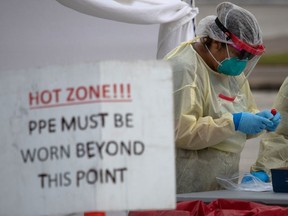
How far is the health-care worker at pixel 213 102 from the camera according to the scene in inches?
181

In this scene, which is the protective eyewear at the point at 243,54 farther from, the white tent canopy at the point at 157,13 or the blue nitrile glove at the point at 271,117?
the white tent canopy at the point at 157,13

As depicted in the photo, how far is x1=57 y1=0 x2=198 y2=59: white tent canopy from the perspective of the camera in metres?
4.87

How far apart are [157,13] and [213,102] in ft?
2.35

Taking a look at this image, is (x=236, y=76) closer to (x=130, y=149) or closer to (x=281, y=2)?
(x=130, y=149)

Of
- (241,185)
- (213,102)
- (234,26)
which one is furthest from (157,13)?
(241,185)

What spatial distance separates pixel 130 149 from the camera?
9.62ft

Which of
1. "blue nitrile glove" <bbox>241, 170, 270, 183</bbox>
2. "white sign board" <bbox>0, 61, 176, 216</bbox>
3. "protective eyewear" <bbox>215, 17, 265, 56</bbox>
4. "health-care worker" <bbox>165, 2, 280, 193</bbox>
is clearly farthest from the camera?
"blue nitrile glove" <bbox>241, 170, 270, 183</bbox>

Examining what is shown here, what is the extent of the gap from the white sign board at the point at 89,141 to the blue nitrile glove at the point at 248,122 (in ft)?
5.48

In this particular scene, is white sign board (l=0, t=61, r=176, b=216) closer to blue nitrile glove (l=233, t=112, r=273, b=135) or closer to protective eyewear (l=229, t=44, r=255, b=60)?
blue nitrile glove (l=233, t=112, r=273, b=135)

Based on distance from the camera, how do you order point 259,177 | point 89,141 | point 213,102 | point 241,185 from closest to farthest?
1. point 89,141
2. point 213,102
3. point 241,185
4. point 259,177

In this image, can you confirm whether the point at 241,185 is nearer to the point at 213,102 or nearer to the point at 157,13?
the point at 213,102

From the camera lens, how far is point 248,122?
462cm

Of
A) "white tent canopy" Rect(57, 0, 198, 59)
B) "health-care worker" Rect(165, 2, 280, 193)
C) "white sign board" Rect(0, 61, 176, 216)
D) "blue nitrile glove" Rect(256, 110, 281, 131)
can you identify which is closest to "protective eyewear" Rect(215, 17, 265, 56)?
"health-care worker" Rect(165, 2, 280, 193)

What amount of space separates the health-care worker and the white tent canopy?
36cm
